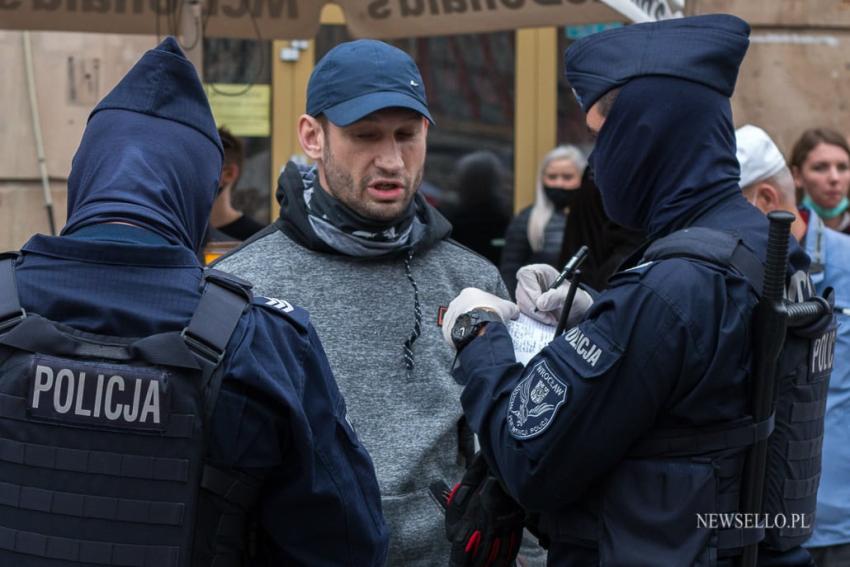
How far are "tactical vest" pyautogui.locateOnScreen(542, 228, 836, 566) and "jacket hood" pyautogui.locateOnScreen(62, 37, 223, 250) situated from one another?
854 mm

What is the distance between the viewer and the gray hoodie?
9.16 feet

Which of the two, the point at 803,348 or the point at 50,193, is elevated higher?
the point at 803,348

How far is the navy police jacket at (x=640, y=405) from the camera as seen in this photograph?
2.25m

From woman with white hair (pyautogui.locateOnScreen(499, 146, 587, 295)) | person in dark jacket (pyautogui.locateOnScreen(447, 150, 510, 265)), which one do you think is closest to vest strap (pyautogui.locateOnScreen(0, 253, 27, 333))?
woman with white hair (pyautogui.locateOnScreen(499, 146, 587, 295))

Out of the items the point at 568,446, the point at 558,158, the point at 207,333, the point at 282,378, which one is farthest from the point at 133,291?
the point at 558,158

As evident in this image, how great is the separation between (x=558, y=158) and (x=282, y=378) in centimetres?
428

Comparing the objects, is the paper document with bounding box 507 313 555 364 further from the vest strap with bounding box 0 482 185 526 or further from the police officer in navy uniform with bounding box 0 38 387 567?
the vest strap with bounding box 0 482 185 526

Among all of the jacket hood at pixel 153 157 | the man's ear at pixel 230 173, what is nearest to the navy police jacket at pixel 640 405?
the jacket hood at pixel 153 157

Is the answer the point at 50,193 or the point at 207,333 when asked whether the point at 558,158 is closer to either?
the point at 50,193

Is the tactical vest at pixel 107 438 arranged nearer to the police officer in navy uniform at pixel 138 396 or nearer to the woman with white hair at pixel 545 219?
the police officer in navy uniform at pixel 138 396

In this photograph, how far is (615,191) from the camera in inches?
102

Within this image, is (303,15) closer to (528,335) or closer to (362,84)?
(362,84)

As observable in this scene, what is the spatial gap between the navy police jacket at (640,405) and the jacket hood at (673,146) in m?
0.19

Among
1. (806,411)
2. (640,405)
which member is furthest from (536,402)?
(806,411)
